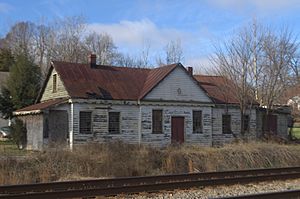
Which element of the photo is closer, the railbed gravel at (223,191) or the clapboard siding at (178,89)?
the railbed gravel at (223,191)

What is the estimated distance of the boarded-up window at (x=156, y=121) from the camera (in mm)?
31047

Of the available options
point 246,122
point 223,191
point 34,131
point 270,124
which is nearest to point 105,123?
point 34,131

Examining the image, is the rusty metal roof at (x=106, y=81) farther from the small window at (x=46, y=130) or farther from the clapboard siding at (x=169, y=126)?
the small window at (x=46, y=130)

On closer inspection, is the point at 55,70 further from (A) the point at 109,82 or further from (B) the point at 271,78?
(B) the point at 271,78

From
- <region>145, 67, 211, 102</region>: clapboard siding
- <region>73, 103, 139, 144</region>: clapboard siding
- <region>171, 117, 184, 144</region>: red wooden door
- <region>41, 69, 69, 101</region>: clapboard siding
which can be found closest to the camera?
<region>73, 103, 139, 144</region>: clapboard siding

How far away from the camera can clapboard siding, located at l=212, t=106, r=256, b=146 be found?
3375 centimetres

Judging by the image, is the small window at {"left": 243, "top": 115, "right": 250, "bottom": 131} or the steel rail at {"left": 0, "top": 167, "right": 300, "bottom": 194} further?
the small window at {"left": 243, "top": 115, "right": 250, "bottom": 131}

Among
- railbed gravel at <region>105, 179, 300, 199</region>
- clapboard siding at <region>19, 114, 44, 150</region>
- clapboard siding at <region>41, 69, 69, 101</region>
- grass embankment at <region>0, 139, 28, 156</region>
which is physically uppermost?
clapboard siding at <region>41, 69, 69, 101</region>

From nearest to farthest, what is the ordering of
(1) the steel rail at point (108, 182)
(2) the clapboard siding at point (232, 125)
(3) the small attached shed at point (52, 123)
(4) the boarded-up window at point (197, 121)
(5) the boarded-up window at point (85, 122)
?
1. (1) the steel rail at point (108, 182)
2. (3) the small attached shed at point (52, 123)
3. (5) the boarded-up window at point (85, 122)
4. (4) the boarded-up window at point (197, 121)
5. (2) the clapboard siding at point (232, 125)

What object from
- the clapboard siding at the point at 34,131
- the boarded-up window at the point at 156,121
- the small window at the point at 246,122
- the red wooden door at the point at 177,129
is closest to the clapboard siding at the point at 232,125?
the small window at the point at 246,122

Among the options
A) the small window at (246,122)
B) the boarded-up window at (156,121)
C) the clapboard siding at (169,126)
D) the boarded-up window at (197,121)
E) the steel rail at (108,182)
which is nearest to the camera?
the steel rail at (108,182)

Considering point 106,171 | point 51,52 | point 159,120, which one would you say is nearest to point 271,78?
point 159,120

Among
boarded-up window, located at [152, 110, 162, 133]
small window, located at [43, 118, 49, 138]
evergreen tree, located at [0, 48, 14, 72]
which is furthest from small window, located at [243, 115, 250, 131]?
evergreen tree, located at [0, 48, 14, 72]

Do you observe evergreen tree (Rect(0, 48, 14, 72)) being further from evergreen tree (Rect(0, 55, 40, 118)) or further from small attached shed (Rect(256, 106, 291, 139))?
small attached shed (Rect(256, 106, 291, 139))
